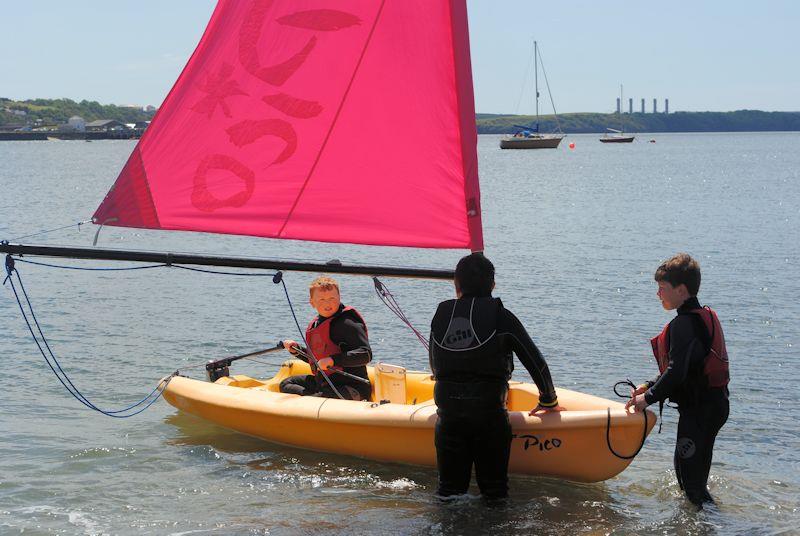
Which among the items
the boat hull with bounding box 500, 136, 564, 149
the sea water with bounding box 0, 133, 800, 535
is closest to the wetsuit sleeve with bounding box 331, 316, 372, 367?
the sea water with bounding box 0, 133, 800, 535

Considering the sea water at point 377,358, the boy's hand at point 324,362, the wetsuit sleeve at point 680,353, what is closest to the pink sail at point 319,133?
the boy's hand at point 324,362

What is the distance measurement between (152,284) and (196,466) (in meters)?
11.7

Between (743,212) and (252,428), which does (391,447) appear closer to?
(252,428)

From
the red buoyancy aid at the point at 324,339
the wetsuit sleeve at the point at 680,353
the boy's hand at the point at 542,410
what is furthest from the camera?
the red buoyancy aid at the point at 324,339

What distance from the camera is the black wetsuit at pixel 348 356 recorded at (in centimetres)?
860

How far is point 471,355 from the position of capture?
6270 millimetres

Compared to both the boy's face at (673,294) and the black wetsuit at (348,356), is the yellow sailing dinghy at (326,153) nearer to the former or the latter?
the black wetsuit at (348,356)

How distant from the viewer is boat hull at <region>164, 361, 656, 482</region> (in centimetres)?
704

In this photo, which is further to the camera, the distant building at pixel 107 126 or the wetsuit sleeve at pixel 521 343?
the distant building at pixel 107 126

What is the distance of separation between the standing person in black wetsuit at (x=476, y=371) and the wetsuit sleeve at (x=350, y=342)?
2089 millimetres

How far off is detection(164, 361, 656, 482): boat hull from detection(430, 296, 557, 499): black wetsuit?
2.04ft

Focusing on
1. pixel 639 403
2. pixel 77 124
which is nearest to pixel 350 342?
pixel 639 403

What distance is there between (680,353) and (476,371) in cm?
121

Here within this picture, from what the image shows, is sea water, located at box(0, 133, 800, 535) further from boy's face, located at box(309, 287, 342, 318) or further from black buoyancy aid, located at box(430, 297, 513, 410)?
boy's face, located at box(309, 287, 342, 318)
